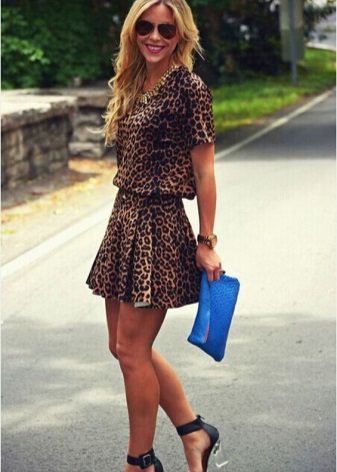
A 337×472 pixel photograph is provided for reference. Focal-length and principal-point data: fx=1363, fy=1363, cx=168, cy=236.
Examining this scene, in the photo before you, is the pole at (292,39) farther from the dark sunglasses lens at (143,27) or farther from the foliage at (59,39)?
the dark sunglasses lens at (143,27)

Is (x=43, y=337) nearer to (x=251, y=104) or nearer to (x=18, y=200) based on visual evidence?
(x=18, y=200)

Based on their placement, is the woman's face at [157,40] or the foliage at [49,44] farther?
the foliage at [49,44]

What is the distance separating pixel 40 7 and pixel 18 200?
6.51m

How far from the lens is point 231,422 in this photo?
19.3 ft

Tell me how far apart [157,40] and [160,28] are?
4cm

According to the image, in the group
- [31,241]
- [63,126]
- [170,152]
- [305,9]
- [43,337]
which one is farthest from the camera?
[305,9]

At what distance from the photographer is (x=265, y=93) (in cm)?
2958

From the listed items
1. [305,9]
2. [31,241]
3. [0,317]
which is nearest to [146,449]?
[0,317]

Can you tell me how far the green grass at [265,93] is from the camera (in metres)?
23.9

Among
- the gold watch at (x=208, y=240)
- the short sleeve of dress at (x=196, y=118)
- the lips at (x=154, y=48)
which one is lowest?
the gold watch at (x=208, y=240)

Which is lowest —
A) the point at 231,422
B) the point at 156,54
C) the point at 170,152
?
the point at 231,422

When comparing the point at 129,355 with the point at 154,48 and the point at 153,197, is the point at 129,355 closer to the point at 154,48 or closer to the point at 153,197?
the point at 153,197

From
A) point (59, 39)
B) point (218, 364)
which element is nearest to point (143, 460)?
point (218, 364)

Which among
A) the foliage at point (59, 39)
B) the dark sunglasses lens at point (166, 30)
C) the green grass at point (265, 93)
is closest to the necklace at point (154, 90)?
the dark sunglasses lens at point (166, 30)
